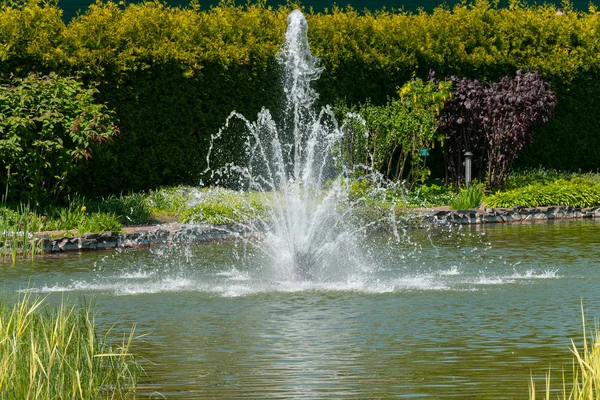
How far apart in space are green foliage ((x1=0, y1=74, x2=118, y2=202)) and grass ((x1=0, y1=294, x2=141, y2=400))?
27.2 ft

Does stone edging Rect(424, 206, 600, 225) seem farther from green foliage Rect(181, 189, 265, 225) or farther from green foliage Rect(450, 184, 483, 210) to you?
green foliage Rect(181, 189, 265, 225)

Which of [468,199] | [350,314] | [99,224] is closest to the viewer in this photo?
[350,314]

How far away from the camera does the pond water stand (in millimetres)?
6980

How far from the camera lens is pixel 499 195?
18.2 metres

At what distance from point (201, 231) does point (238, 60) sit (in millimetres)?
4424

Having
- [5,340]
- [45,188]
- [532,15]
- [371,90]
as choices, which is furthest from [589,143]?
[5,340]

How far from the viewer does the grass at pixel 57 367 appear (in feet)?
18.6

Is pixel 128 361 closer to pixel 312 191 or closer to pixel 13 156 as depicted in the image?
pixel 13 156

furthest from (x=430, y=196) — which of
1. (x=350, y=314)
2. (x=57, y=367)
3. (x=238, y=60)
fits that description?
(x=57, y=367)

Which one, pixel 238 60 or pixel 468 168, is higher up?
pixel 238 60

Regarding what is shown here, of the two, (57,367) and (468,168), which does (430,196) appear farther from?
(57,367)

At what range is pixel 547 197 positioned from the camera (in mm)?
18250

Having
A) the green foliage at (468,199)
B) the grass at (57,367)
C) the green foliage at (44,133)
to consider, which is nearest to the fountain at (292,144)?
the green foliage at (468,199)

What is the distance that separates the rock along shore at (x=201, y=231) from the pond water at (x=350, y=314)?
554mm
